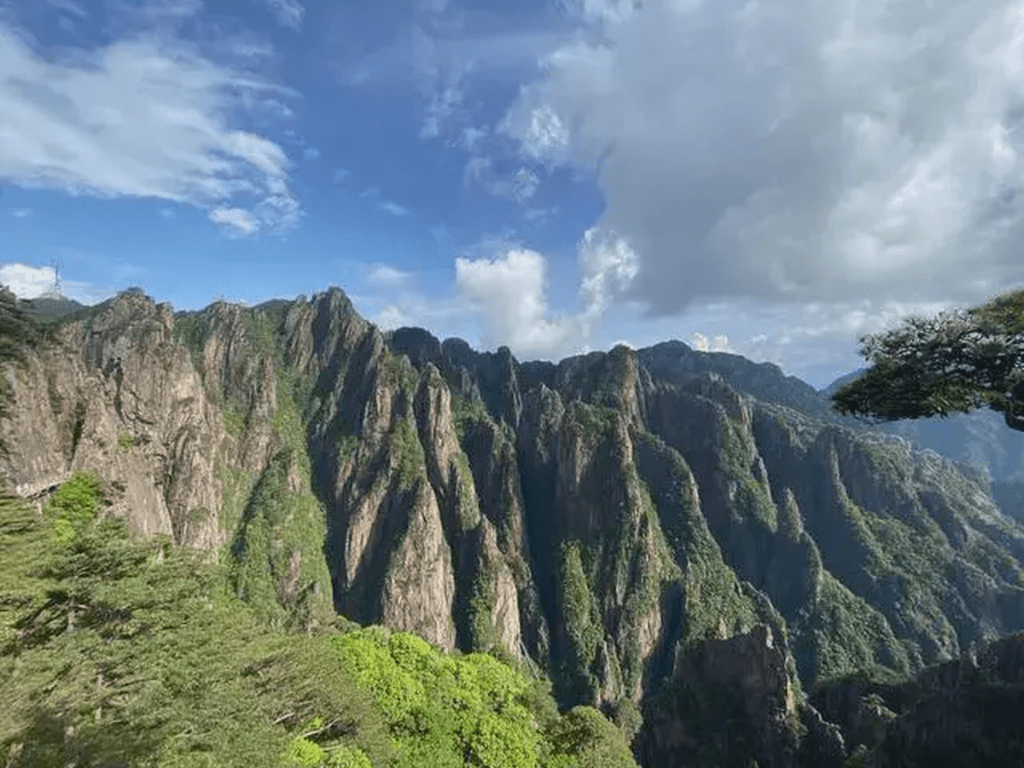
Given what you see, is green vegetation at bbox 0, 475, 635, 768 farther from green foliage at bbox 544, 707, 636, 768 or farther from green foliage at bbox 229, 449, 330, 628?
green foliage at bbox 229, 449, 330, 628

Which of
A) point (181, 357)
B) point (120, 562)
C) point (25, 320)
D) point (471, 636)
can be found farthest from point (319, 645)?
point (471, 636)

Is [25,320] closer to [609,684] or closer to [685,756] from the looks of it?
[685,756]

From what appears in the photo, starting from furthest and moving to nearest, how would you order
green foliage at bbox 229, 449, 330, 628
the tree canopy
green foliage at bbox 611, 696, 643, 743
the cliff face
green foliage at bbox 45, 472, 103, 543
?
green foliage at bbox 229, 449, 330, 628
green foliage at bbox 611, 696, 643, 743
the cliff face
green foliage at bbox 45, 472, 103, 543
the tree canopy

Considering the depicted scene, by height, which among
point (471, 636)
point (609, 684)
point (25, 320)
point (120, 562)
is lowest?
point (609, 684)

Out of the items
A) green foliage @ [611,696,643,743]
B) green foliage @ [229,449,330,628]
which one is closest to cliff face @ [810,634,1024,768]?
green foliage @ [611,696,643,743]

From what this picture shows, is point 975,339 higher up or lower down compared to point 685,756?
higher up
